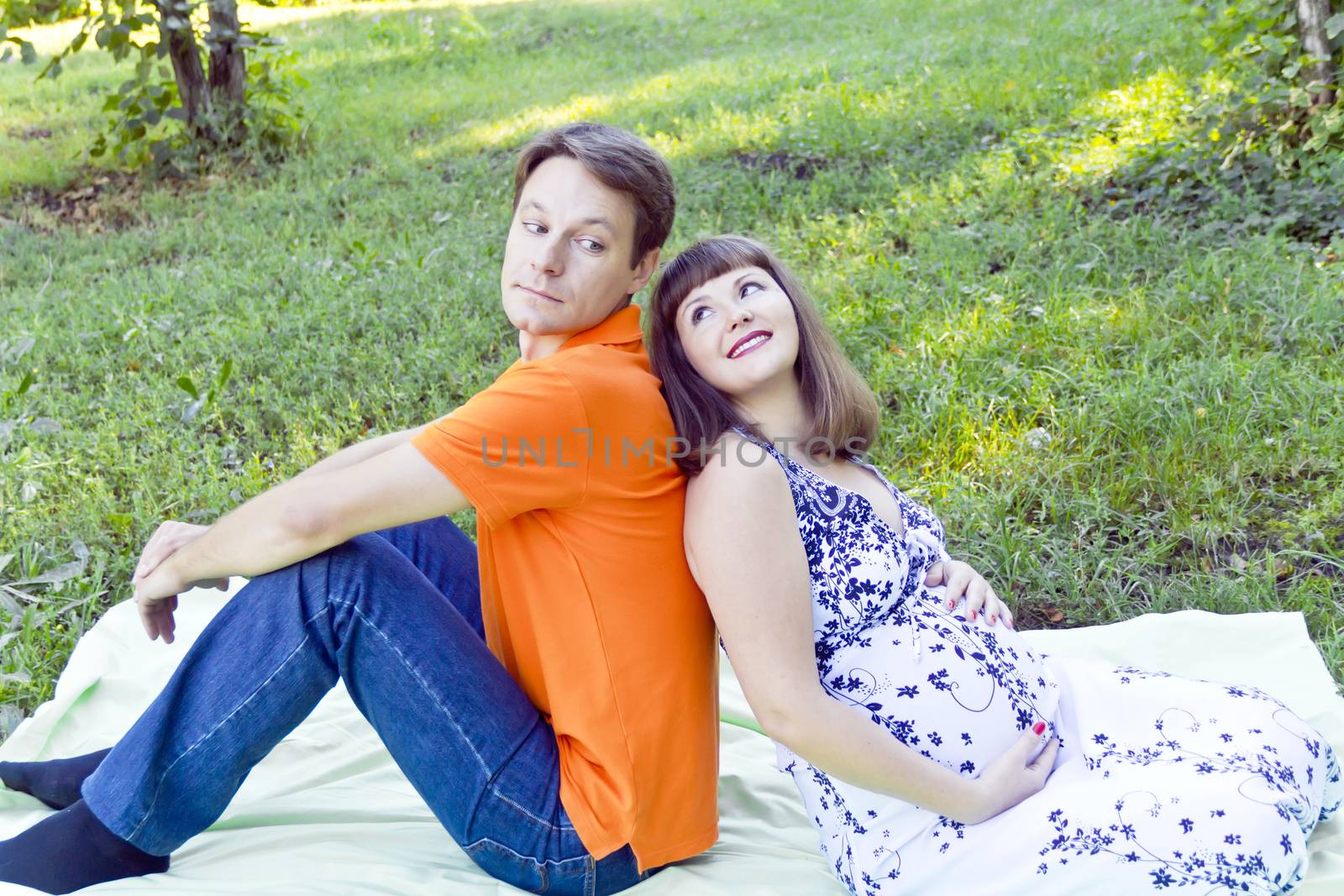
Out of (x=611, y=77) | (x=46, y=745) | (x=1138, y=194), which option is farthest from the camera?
(x=611, y=77)

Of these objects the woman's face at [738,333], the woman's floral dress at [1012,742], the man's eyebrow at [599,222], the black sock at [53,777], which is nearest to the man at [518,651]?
the man's eyebrow at [599,222]

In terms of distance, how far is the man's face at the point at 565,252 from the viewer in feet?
6.55

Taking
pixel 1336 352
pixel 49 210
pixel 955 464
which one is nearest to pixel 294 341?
pixel 955 464

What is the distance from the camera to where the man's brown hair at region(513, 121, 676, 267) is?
2.00 metres

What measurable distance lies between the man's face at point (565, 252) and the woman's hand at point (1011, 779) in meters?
1.04

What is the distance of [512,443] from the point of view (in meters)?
1.70

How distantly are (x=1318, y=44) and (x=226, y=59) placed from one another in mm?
5737

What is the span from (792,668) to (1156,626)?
1.56 metres

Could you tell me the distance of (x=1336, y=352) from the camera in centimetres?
374

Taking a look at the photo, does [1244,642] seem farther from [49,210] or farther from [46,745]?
[49,210]

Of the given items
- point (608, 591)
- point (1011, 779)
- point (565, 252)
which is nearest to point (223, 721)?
point (608, 591)

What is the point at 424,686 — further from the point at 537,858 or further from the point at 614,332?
the point at 614,332

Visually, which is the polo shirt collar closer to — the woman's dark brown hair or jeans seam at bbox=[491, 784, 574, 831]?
the woman's dark brown hair

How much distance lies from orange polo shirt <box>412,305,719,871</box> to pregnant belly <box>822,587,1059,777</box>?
0.87 ft
